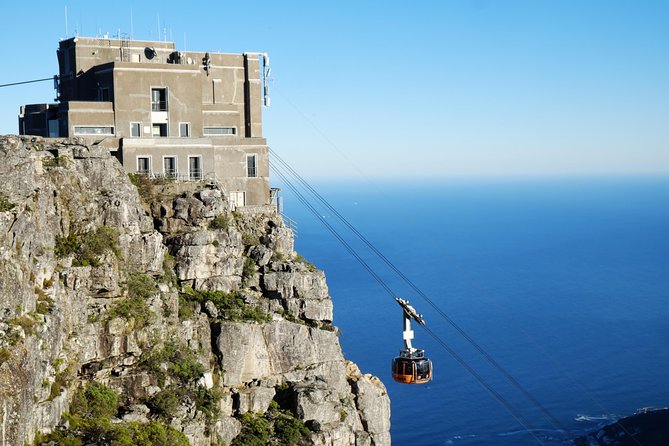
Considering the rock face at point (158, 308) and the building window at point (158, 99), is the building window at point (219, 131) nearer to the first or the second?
the building window at point (158, 99)

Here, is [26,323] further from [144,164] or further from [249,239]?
[249,239]

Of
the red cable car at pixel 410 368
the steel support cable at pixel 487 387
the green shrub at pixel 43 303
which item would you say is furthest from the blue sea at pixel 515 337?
the green shrub at pixel 43 303

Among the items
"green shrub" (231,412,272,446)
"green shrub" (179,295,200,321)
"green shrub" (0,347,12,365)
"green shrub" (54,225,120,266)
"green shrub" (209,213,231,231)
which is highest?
"green shrub" (209,213,231,231)

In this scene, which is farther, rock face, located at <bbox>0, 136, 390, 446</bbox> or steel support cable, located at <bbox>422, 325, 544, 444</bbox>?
steel support cable, located at <bbox>422, 325, 544, 444</bbox>

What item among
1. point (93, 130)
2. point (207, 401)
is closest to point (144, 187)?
point (93, 130)

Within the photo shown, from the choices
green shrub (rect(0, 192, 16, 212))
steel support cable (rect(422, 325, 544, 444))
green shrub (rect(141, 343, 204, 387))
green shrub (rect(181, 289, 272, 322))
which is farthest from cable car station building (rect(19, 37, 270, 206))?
steel support cable (rect(422, 325, 544, 444))

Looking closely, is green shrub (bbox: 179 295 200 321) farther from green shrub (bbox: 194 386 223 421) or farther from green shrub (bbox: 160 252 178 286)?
green shrub (bbox: 194 386 223 421)
